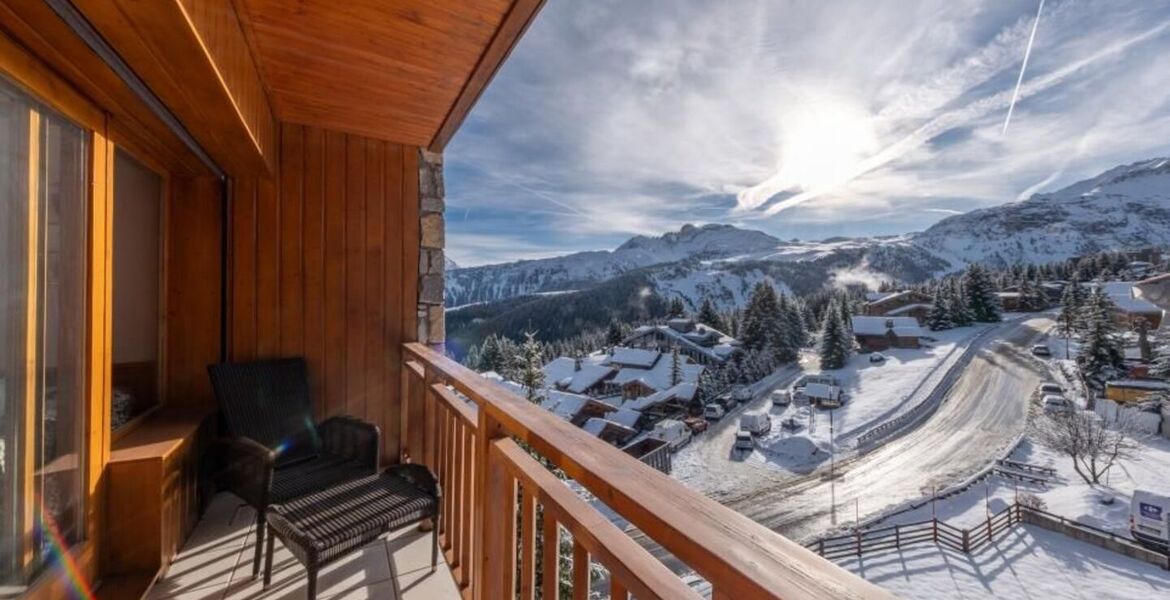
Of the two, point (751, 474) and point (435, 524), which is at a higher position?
point (435, 524)

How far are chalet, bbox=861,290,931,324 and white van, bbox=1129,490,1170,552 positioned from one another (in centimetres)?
2254

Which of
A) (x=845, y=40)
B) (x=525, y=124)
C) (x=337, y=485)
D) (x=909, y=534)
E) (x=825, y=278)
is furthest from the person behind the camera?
(x=825, y=278)

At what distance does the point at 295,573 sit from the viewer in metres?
2.13

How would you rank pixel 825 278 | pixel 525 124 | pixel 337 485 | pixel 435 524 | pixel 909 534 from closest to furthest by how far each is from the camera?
1. pixel 435 524
2. pixel 337 485
3. pixel 909 534
4. pixel 525 124
5. pixel 825 278

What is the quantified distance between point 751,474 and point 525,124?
15679mm

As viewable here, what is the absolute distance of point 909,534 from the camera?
9164mm

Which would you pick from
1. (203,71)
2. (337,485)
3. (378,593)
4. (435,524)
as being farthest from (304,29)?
(378,593)

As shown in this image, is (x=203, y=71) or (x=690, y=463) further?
(x=690, y=463)

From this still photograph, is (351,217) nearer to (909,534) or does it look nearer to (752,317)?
(909,534)

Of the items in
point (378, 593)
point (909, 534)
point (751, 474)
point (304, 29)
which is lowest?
point (751, 474)

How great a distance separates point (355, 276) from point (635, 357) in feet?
84.8

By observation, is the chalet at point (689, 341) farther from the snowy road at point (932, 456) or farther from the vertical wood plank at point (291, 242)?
the vertical wood plank at point (291, 242)

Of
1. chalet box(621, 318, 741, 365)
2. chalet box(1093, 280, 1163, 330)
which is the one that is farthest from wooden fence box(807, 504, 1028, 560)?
chalet box(621, 318, 741, 365)

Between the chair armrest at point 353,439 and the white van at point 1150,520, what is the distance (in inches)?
383
